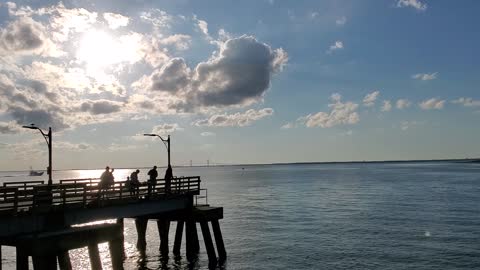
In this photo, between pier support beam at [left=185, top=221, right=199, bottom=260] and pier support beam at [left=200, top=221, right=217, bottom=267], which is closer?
pier support beam at [left=200, top=221, right=217, bottom=267]

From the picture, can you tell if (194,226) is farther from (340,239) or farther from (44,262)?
(340,239)

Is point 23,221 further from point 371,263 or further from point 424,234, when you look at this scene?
point 424,234

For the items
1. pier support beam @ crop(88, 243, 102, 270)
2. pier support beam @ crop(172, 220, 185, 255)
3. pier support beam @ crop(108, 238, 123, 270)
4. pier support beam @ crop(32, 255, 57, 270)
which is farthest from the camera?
pier support beam @ crop(172, 220, 185, 255)

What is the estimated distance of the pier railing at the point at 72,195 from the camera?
2031 cm

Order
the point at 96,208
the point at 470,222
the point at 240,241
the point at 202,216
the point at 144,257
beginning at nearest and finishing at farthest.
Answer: the point at 96,208
the point at 202,216
the point at 144,257
the point at 240,241
the point at 470,222

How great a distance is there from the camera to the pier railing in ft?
66.6

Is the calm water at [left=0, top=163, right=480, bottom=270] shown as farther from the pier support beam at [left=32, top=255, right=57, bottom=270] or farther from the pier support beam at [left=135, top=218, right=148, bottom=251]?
the pier support beam at [left=32, top=255, right=57, bottom=270]

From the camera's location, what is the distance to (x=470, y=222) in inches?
2031

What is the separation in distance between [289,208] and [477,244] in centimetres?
3425

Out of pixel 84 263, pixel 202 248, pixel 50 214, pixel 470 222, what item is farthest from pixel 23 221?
pixel 470 222

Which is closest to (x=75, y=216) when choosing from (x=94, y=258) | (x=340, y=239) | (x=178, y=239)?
(x=94, y=258)

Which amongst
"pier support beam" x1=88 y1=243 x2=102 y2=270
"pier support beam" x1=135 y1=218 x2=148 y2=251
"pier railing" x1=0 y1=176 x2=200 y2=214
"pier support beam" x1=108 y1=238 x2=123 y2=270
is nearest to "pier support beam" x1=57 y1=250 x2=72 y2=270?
"pier support beam" x1=88 y1=243 x2=102 y2=270

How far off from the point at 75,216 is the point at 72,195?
3.43ft

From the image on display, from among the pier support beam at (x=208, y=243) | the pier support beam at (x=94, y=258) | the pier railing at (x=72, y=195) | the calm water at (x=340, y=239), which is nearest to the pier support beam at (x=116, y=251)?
the pier support beam at (x=94, y=258)
